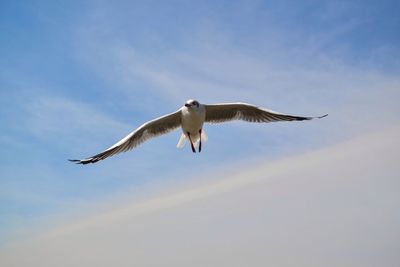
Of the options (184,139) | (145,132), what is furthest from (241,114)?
(145,132)

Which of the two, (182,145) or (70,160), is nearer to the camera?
(70,160)

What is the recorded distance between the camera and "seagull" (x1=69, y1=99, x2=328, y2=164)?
Answer: 768 centimetres

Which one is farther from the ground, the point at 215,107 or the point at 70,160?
the point at 215,107

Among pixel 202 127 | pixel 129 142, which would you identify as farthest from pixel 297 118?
pixel 129 142

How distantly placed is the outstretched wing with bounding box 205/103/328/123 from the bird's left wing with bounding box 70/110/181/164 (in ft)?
2.34

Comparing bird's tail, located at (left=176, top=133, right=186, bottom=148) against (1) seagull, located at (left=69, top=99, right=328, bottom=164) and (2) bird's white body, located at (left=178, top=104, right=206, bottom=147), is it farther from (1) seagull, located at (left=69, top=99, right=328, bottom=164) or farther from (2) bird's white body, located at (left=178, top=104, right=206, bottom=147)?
(2) bird's white body, located at (left=178, top=104, right=206, bottom=147)

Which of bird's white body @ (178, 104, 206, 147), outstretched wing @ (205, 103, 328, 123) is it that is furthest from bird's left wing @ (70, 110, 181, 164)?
outstretched wing @ (205, 103, 328, 123)

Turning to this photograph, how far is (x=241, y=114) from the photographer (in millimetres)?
8555

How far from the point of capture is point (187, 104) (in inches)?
299

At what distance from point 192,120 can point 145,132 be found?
113cm

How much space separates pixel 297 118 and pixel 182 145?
7.68 feet

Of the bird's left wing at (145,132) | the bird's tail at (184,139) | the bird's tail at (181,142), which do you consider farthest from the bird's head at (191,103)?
the bird's tail at (181,142)

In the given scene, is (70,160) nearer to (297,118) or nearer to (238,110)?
(238,110)

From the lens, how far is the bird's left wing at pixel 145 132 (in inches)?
313
